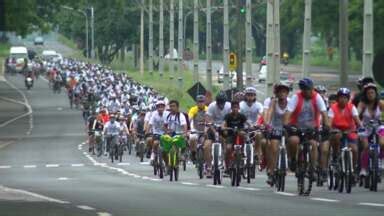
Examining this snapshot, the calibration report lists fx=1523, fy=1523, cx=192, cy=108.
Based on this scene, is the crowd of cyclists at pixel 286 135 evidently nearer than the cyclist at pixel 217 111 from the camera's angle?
Yes

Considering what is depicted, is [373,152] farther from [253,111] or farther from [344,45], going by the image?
[344,45]

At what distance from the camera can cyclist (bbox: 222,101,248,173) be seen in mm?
26797

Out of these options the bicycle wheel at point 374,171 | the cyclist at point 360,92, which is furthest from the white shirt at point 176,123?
the bicycle wheel at point 374,171

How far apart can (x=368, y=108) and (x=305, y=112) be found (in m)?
1.94

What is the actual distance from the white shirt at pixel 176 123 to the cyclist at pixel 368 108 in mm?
7175

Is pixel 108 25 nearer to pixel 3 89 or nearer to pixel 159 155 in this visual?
pixel 3 89

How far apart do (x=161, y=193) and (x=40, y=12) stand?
7370 cm

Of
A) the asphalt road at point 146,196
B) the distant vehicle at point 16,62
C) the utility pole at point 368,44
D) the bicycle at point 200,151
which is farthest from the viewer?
the distant vehicle at point 16,62

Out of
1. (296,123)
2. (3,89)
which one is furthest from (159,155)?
(3,89)

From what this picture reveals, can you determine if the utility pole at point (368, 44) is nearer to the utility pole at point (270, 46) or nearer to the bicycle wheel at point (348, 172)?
the utility pole at point (270, 46)

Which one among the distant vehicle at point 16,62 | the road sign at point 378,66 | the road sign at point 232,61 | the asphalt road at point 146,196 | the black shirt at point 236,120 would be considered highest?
the distant vehicle at point 16,62

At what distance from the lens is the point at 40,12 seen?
320ft

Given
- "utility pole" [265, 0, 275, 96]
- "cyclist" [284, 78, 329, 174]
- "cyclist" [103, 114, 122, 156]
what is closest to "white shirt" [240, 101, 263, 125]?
"cyclist" [284, 78, 329, 174]

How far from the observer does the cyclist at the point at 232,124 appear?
2680 cm
